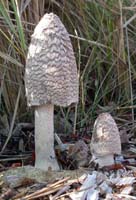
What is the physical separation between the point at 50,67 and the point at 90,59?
94 centimetres

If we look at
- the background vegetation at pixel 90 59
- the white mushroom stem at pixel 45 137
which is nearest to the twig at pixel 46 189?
the white mushroom stem at pixel 45 137

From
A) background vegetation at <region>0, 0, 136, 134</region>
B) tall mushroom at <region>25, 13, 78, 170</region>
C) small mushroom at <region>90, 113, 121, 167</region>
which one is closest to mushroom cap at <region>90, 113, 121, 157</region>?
small mushroom at <region>90, 113, 121, 167</region>

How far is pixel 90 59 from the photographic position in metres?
3.02

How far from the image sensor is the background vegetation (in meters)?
2.73

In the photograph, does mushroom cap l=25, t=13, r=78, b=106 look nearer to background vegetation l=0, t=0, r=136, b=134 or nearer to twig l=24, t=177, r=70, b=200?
twig l=24, t=177, r=70, b=200

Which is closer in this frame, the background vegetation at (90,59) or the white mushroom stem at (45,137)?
the white mushroom stem at (45,137)

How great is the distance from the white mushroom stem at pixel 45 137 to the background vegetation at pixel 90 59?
1.32ft

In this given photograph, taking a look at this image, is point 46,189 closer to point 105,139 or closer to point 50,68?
point 105,139

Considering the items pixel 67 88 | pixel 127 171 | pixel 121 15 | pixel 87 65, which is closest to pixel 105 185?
pixel 127 171

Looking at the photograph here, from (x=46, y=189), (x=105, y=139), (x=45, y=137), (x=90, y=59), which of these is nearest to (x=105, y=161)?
(x=105, y=139)

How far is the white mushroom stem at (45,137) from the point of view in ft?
7.43

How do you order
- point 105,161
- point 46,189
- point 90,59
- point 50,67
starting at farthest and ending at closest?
point 90,59, point 105,161, point 50,67, point 46,189

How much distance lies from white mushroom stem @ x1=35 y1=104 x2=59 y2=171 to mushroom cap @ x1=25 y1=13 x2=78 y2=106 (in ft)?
0.39

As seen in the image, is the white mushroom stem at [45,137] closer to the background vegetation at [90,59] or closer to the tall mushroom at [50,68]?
the tall mushroom at [50,68]
